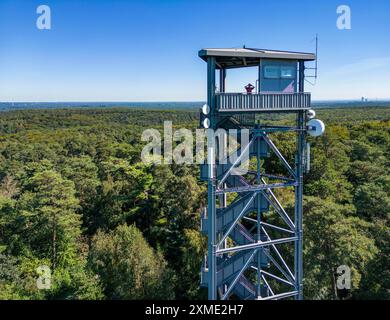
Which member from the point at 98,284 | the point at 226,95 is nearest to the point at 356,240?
the point at 226,95

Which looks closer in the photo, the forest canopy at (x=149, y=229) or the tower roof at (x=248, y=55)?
the tower roof at (x=248, y=55)

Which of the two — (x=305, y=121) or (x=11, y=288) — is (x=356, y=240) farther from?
(x=11, y=288)

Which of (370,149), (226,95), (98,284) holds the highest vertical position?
(226,95)
